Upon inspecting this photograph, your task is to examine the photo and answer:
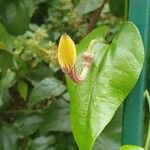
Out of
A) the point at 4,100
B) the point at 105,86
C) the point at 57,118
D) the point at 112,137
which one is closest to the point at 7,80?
the point at 4,100

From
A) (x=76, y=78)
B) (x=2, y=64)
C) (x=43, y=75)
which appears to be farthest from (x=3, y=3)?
(x=76, y=78)

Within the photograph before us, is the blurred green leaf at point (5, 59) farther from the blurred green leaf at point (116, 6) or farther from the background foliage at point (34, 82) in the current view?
the blurred green leaf at point (116, 6)

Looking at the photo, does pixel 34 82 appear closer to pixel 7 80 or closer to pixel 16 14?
pixel 7 80

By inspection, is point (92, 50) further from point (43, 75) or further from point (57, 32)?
point (57, 32)

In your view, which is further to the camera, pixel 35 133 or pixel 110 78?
pixel 35 133

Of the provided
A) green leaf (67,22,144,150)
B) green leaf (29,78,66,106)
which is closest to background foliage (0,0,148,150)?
green leaf (29,78,66,106)

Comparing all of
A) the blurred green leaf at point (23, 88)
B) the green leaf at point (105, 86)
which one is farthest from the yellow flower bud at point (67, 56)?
Answer: the blurred green leaf at point (23, 88)
